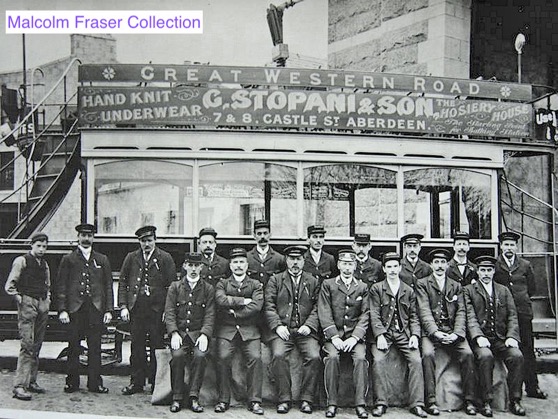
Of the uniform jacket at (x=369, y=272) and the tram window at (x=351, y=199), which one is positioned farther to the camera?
the tram window at (x=351, y=199)

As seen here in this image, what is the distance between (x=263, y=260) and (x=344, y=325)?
81 centimetres

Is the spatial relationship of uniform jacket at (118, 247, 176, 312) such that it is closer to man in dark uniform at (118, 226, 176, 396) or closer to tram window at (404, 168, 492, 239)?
man in dark uniform at (118, 226, 176, 396)

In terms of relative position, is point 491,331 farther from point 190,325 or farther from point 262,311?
point 190,325

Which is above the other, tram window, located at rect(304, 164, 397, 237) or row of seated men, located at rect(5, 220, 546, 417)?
tram window, located at rect(304, 164, 397, 237)

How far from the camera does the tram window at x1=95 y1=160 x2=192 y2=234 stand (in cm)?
459

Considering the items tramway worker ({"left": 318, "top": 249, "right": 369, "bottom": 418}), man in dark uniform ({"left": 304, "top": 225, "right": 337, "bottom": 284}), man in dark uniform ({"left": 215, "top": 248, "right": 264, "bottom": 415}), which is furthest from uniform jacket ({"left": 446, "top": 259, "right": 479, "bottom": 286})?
man in dark uniform ({"left": 215, "top": 248, "right": 264, "bottom": 415})

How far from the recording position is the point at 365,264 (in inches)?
177

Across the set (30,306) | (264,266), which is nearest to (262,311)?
(264,266)

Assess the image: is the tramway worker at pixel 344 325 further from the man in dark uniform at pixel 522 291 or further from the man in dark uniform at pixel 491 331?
the man in dark uniform at pixel 522 291

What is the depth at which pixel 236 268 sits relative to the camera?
412 centimetres

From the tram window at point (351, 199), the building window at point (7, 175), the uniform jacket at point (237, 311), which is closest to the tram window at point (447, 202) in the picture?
the tram window at point (351, 199)

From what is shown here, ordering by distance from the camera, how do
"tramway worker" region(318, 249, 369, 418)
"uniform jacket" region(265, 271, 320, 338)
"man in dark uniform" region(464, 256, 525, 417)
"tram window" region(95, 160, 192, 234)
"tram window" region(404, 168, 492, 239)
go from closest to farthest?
1. "tramway worker" region(318, 249, 369, 418)
2. "man in dark uniform" region(464, 256, 525, 417)
3. "uniform jacket" region(265, 271, 320, 338)
4. "tram window" region(95, 160, 192, 234)
5. "tram window" region(404, 168, 492, 239)

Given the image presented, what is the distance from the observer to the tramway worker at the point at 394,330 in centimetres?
389

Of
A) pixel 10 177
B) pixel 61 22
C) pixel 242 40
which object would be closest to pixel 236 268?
pixel 242 40
